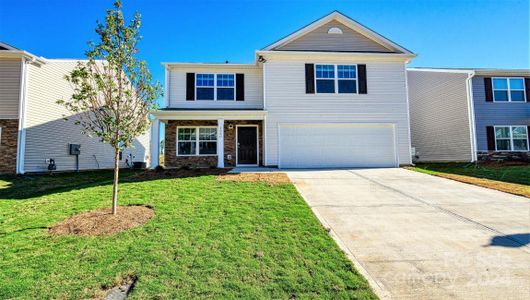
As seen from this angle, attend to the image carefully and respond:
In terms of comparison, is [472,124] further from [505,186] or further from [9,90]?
[9,90]

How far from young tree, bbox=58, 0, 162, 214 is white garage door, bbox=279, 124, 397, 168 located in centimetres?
794

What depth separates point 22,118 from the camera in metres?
11.7

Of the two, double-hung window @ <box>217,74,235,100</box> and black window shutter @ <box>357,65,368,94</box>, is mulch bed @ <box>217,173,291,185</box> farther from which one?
black window shutter @ <box>357,65,368,94</box>

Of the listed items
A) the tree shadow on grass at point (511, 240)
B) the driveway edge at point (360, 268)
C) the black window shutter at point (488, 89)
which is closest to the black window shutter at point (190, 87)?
the driveway edge at point (360, 268)

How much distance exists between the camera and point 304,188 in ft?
26.3

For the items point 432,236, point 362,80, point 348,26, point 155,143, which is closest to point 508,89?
point 362,80

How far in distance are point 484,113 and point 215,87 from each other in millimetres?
15840

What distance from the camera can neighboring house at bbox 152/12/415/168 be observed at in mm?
12875

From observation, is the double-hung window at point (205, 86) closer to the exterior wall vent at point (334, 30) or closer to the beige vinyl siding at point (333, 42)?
the beige vinyl siding at point (333, 42)

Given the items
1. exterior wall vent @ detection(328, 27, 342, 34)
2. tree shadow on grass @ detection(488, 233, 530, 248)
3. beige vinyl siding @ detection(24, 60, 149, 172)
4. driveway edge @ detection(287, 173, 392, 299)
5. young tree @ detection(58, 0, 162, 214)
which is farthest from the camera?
exterior wall vent @ detection(328, 27, 342, 34)

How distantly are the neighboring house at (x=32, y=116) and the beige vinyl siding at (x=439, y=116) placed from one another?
21.0 m

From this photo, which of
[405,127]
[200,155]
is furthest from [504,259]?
[200,155]

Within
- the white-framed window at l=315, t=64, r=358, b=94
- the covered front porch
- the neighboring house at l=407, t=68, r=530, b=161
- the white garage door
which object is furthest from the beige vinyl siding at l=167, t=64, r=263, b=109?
the neighboring house at l=407, t=68, r=530, b=161

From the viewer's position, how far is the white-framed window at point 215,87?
13805 millimetres
